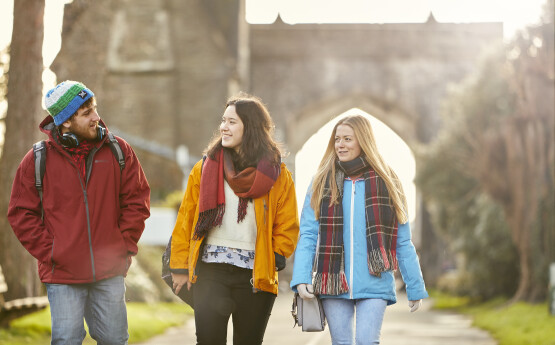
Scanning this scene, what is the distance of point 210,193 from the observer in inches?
184

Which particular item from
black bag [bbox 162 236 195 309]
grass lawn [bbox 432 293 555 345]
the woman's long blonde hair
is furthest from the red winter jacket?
grass lawn [bbox 432 293 555 345]

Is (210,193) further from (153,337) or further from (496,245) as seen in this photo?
(496,245)

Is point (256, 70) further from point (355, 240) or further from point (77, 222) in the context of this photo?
point (77, 222)

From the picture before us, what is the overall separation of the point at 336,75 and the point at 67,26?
10796 mm

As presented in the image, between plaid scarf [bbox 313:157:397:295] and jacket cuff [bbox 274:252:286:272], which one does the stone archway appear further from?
jacket cuff [bbox 274:252:286:272]

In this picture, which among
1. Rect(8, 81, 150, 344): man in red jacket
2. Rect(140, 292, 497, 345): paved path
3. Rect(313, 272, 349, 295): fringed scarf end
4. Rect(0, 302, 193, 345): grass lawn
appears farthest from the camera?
Rect(140, 292, 497, 345): paved path

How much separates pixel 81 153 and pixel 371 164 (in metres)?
1.45

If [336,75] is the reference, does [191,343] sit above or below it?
below

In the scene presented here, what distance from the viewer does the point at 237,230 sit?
185 inches

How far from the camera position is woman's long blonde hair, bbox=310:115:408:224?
4926 millimetres

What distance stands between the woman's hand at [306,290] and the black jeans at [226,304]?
0.47ft

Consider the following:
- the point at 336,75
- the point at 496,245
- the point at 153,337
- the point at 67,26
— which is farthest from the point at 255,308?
the point at 336,75

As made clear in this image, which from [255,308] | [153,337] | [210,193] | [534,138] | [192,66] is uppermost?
[192,66]

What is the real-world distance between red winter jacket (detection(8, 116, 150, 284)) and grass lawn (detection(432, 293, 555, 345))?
22.4 feet
